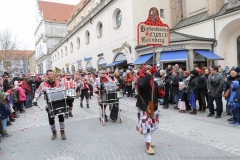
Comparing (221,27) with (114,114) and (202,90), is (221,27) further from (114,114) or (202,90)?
(114,114)

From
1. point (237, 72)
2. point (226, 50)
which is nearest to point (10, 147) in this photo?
point (237, 72)

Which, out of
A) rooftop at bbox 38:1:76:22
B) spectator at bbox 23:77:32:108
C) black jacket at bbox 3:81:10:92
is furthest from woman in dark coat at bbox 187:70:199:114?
rooftop at bbox 38:1:76:22

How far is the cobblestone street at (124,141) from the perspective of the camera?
4.23 m

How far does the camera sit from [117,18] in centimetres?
2241

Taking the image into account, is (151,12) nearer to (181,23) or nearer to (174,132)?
(174,132)

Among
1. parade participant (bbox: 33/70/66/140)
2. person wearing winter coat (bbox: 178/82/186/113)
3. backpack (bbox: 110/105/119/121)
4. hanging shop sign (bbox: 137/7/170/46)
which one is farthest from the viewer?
person wearing winter coat (bbox: 178/82/186/113)

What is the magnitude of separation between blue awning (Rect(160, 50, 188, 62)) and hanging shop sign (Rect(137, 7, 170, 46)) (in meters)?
9.22

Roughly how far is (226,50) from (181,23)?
5591mm

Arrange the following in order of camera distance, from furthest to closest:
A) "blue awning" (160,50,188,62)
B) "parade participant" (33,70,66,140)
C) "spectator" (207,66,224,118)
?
"blue awning" (160,50,188,62)
"spectator" (207,66,224,118)
"parade participant" (33,70,66,140)

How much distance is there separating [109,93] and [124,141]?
2158 mm

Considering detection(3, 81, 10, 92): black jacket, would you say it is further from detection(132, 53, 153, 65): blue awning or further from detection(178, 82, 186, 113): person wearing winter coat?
detection(132, 53, 153, 65): blue awning

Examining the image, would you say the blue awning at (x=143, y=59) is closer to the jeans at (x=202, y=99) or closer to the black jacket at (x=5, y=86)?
the jeans at (x=202, y=99)

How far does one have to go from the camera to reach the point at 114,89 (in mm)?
6926

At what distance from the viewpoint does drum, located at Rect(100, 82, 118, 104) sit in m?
6.82
